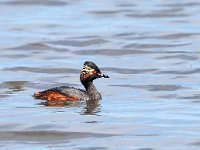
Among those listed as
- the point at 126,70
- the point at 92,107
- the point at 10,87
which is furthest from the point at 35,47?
the point at 92,107

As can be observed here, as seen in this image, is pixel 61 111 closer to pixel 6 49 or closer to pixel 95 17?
pixel 6 49

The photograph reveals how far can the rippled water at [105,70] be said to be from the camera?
14.2 metres

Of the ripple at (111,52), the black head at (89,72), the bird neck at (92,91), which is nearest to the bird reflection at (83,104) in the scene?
the bird neck at (92,91)

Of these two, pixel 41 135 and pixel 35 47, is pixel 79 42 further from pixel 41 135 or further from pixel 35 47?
pixel 41 135

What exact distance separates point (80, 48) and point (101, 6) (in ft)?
20.7

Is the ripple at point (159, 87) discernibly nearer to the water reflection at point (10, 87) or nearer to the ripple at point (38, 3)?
the water reflection at point (10, 87)

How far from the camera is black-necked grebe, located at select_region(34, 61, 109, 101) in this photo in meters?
16.6

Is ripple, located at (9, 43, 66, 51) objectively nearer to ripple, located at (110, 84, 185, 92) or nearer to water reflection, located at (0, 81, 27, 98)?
water reflection, located at (0, 81, 27, 98)

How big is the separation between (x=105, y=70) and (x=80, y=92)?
320cm

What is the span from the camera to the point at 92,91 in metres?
17.1

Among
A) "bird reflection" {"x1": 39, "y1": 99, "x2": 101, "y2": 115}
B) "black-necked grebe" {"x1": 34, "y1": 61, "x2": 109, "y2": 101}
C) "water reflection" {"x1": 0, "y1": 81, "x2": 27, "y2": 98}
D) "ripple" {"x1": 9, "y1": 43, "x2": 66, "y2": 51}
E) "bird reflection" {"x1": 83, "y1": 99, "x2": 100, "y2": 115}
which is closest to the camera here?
"bird reflection" {"x1": 83, "y1": 99, "x2": 100, "y2": 115}

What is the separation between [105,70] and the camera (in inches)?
792

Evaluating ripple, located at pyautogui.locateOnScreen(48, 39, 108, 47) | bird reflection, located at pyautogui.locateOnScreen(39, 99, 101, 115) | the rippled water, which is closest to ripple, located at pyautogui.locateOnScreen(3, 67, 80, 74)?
the rippled water

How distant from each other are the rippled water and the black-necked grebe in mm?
153
